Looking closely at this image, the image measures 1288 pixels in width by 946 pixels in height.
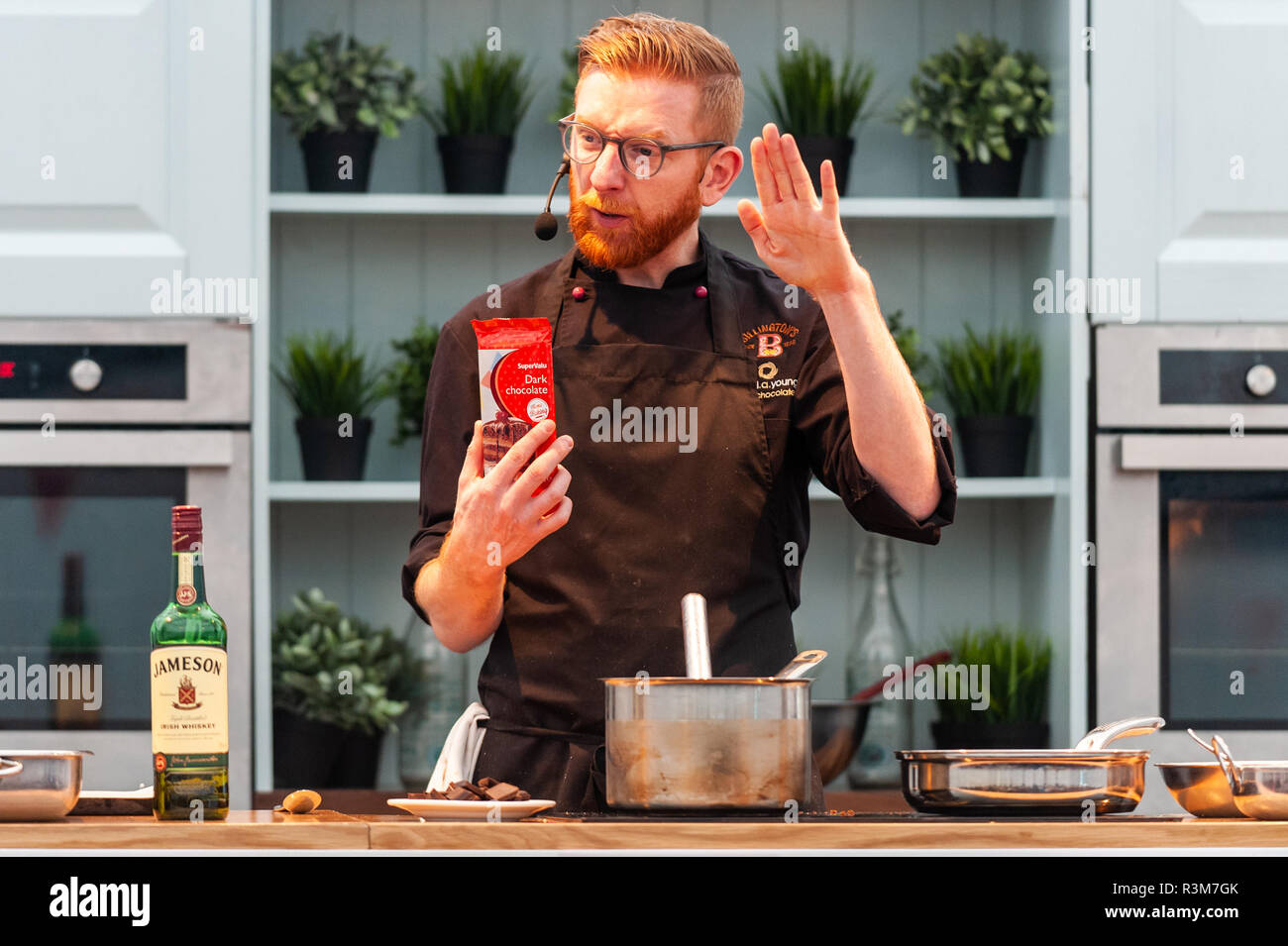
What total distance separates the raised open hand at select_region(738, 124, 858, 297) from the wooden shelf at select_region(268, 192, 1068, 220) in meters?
1.19

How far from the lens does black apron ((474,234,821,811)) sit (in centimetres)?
160

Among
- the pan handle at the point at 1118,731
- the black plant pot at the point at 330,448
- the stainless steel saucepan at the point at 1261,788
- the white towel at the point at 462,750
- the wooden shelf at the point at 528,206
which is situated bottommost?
the white towel at the point at 462,750

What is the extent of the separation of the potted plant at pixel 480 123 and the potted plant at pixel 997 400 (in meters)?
0.81

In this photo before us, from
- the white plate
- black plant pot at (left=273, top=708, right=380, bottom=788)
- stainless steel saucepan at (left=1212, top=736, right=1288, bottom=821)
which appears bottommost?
black plant pot at (left=273, top=708, right=380, bottom=788)

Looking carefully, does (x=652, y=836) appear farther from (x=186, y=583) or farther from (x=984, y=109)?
(x=984, y=109)

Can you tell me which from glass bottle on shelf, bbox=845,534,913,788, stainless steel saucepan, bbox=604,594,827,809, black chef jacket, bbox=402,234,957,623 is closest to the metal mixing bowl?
stainless steel saucepan, bbox=604,594,827,809

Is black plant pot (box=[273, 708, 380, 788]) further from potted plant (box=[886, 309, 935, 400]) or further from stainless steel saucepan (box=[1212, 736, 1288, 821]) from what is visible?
stainless steel saucepan (box=[1212, 736, 1288, 821])

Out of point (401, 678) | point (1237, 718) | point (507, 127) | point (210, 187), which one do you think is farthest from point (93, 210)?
point (1237, 718)

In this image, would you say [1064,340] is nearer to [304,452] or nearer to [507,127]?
[507,127]

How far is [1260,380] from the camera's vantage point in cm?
233

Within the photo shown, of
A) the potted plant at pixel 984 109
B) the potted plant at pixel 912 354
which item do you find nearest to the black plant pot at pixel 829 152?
the potted plant at pixel 984 109

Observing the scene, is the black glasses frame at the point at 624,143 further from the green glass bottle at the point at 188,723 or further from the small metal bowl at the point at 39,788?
the small metal bowl at the point at 39,788

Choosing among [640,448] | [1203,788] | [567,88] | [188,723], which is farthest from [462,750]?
[567,88]

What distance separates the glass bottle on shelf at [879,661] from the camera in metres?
2.47
